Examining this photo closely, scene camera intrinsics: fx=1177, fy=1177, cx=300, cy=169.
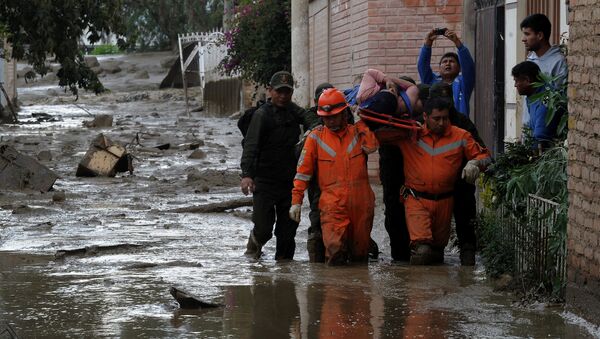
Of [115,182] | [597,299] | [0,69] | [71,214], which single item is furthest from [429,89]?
[0,69]

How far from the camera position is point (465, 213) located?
31.1ft

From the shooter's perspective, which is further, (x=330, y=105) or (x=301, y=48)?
(x=301, y=48)

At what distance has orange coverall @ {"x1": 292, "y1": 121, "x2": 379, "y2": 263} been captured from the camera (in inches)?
366

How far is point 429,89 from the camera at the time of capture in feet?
32.6

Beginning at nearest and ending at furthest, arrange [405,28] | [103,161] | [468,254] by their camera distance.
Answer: [468,254]
[405,28]
[103,161]

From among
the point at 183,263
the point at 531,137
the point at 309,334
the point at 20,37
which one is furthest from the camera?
the point at 20,37

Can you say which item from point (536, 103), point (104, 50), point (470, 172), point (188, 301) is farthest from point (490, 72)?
point (104, 50)

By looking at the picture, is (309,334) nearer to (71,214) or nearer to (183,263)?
(183,263)

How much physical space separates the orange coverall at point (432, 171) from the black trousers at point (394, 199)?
30cm

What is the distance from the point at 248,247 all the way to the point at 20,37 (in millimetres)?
11176

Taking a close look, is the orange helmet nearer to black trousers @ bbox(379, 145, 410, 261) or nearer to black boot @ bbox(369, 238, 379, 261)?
black trousers @ bbox(379, 145, 410, 261)

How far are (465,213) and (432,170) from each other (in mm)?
506

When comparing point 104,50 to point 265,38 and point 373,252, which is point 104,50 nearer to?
point 265,38

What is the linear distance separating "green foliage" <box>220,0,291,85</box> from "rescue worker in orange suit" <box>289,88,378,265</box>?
17.8m
